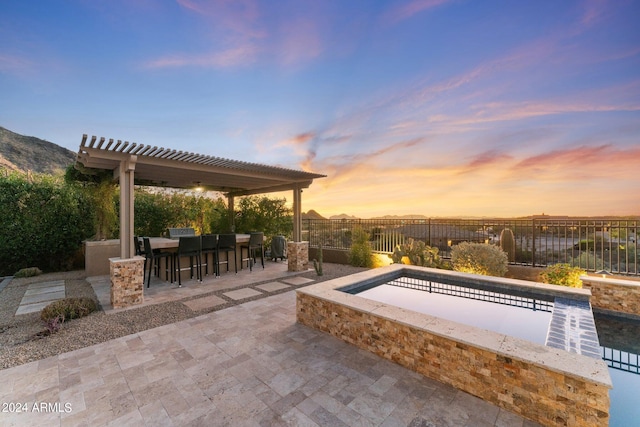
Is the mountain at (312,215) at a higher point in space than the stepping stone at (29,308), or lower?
higher

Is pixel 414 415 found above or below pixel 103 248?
below

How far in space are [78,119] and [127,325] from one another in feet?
32.7

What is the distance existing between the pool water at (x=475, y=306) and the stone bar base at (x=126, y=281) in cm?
454

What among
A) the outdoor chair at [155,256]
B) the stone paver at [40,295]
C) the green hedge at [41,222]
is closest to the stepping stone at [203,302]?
the outdoor chair at [155,256]

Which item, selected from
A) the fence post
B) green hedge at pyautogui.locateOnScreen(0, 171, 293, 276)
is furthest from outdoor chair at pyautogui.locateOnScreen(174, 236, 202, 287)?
the fence post

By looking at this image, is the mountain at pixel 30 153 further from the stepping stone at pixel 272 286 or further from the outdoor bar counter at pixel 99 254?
the stepping stone at pixel 272 286

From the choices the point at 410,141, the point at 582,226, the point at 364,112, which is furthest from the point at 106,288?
the point at 582,226

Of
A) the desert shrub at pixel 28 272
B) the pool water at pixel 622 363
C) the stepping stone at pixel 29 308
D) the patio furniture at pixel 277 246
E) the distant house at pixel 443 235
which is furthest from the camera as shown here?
the patio furniture at pixel 277 246

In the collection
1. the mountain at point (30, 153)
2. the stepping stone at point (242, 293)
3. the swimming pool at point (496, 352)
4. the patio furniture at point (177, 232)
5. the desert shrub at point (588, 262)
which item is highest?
the mountain at point (30, 153)

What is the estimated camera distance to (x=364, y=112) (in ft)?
27.9

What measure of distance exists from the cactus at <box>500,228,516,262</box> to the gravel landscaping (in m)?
6.27

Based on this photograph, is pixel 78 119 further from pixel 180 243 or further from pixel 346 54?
pixel 346 54

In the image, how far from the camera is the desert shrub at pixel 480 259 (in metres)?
6.15

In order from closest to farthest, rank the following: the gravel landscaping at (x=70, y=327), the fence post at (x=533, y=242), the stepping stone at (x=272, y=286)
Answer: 1. the gravel landscaping at (x=70, y=327)
2. the stepping stone at (x=272, y=286)
3. the fence post at (x=533, y=242)
